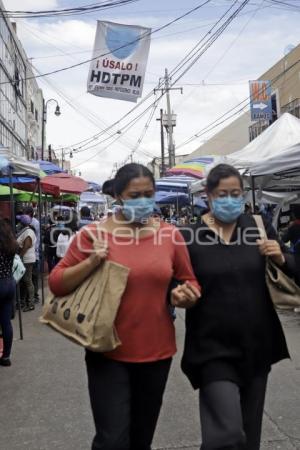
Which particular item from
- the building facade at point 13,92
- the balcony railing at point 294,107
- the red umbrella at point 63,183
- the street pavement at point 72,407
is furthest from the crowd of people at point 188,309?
the balcony railing at point 294,107

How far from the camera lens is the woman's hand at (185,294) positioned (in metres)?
2.51

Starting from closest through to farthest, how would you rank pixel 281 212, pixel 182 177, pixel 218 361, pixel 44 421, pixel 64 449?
1. pixel 218 361
2. pixel 64 449
3. pixel 44 421
4. pixel 281 212
5. pixel 182 177

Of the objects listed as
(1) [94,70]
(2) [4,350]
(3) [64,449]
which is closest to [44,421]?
(3) [64,449]

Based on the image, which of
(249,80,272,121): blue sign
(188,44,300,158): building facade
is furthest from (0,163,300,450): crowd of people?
(249,80,272,121): blue sign

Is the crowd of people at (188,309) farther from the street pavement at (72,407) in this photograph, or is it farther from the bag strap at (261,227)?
the street pavement at (72,407)

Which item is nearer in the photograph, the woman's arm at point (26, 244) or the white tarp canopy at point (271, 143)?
the white tarp canopy at point (271, 143)

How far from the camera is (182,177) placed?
14477 millimetres

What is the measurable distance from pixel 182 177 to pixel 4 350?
367 inches

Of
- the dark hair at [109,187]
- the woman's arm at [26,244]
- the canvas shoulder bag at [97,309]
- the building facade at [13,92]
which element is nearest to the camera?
the canvas shoulder bag at [97,309]

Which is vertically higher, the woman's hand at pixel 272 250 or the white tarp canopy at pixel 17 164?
the white tarp canopy at pixel 17 164

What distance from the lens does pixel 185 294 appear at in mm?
2502

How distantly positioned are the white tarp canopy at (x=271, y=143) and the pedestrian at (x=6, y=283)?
4.08 metres

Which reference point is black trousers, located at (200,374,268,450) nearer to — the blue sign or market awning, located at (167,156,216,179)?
market awning, located at (167,156,216,179)

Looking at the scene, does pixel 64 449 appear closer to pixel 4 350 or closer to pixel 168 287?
pixel 168 287
